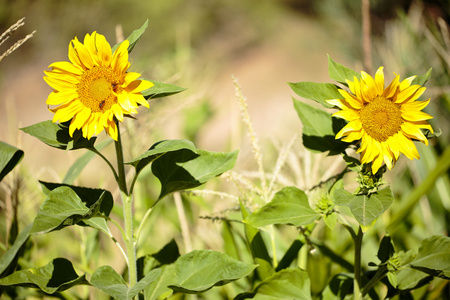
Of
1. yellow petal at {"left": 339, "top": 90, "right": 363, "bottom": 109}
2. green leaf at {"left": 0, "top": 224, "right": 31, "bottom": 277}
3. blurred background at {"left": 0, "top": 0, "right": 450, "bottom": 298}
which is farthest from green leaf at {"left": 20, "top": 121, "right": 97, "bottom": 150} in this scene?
blurred background at {"left": 0, "top": 0, "right": 450, "bottom": 298}

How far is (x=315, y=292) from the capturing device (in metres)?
0.58

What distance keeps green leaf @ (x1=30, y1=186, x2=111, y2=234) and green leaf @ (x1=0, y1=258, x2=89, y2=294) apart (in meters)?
0.06

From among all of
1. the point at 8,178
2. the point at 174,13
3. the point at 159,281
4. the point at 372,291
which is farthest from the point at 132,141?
the point at 174,13

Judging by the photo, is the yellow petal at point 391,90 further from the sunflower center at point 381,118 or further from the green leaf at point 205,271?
the green leaf at point 205,271

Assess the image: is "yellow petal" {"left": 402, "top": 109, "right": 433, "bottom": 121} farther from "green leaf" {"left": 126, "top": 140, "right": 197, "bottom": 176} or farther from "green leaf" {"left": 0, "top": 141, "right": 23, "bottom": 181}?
"green leaf" {"left": 0, "top": 141, "right": 23, "bottom": 181}

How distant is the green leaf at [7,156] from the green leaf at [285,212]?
0.80 feet

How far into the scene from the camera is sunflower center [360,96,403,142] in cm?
38

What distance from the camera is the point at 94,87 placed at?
37 cm

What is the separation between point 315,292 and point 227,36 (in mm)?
4611

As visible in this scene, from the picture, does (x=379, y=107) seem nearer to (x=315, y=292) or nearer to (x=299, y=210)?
(x=299, y=210)

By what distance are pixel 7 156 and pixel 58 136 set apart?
79mm

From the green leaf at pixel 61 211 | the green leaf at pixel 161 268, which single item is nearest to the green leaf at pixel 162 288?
the green leaf at pixel 161 268

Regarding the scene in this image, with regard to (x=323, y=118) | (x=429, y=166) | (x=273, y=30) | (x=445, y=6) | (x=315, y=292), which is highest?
(x=273, y=30)

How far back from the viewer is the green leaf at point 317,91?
41 cm
